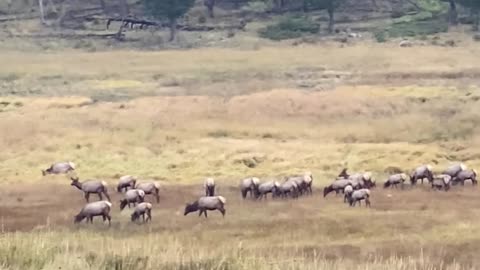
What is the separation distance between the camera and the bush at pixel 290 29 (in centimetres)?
8138

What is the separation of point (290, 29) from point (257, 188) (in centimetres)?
5556

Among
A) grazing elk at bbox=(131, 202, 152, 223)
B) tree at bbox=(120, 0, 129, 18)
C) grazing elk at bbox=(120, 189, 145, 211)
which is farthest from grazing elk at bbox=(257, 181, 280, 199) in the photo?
tree at bbox=(120, 0, 129, 18)

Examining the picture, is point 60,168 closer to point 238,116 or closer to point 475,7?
point 238,116

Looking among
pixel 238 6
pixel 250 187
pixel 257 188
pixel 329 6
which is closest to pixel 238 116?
pixel 250 187

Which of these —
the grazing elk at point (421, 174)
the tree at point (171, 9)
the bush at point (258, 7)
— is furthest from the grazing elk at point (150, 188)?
the bush at point (258, 7)

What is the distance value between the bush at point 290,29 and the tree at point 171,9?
6.33 meters

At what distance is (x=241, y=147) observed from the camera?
37031 millimetres

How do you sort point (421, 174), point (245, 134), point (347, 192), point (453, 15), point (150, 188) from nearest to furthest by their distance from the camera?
point (347, 192)
point (150, 188)
point (421, 174)
point (245, 134)
point (453, 15)

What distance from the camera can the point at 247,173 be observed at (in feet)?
110

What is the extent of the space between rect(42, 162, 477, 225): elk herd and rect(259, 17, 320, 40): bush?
49.2m

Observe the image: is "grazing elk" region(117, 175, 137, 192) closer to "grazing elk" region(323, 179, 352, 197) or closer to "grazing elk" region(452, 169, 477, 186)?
"grazing elk" region(323, 179, 352, 197)

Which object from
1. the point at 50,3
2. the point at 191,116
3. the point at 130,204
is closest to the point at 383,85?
the point at 191,116

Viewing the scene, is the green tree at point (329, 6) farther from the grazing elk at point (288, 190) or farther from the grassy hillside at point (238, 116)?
the grazing elk at point (288, 190)

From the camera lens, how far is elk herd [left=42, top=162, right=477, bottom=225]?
82.6ft
